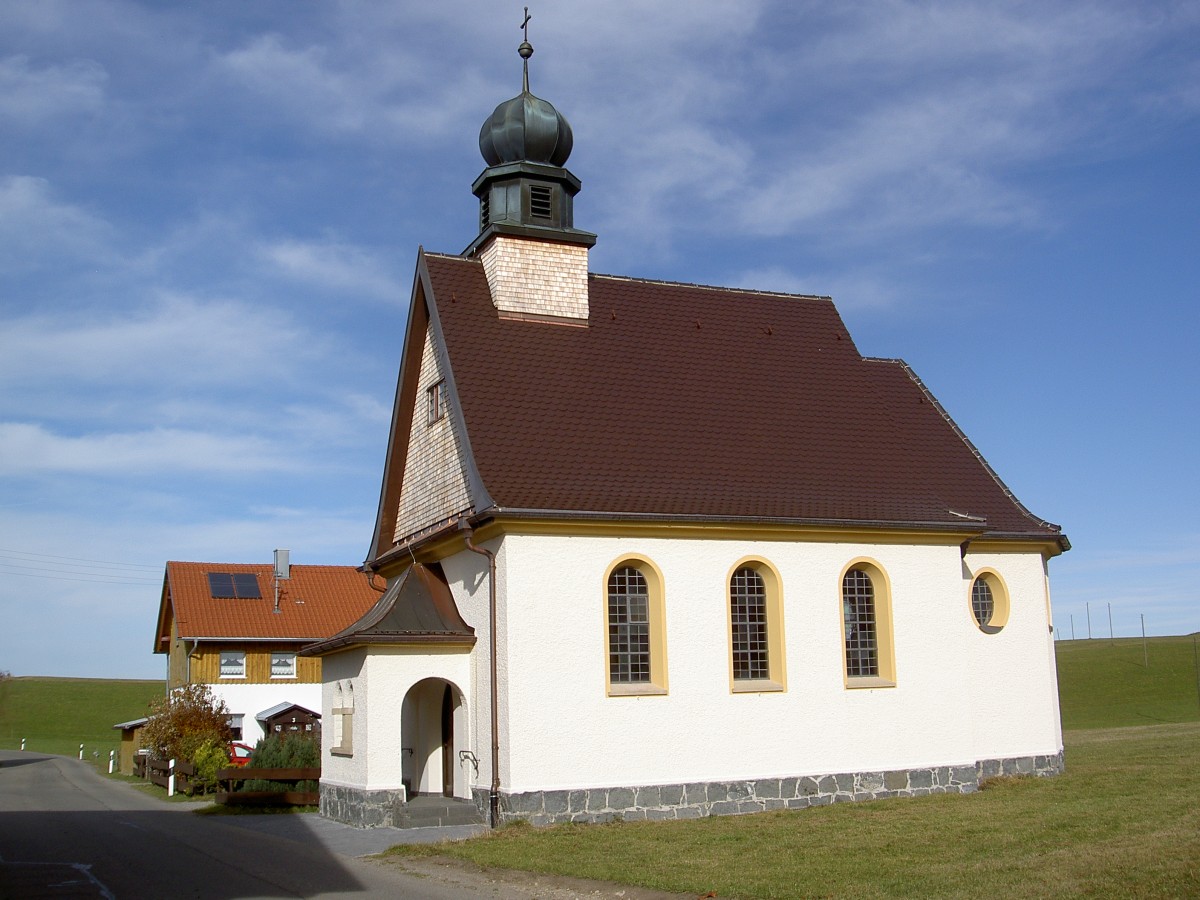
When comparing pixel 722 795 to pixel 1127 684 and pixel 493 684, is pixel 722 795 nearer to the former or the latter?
pixel 493 684

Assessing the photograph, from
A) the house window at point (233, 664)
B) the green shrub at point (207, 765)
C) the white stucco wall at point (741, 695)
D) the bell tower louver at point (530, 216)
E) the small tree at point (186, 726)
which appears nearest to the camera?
the white stucco wall at point (741, 695)

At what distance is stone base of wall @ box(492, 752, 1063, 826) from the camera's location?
16.7 m

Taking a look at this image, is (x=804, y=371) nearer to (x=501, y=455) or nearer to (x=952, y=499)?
(x=952, y=499)

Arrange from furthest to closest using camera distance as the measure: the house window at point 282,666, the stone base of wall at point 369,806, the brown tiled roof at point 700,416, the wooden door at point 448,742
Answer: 1. the house window at point 282,666
2. the wooden door at point 448,742
3. the brown tiled roof at point 700,416
4. the stone base of wall at point 369,806

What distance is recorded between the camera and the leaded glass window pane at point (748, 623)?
736 inches

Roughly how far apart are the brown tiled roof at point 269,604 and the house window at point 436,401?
666 inches

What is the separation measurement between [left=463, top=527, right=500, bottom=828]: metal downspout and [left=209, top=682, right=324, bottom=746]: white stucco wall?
20242mm

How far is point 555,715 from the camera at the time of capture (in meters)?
17.0

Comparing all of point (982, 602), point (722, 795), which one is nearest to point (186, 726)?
point (722, 795)

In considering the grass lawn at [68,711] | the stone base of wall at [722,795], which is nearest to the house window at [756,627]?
the stone base of wall at [722,795]

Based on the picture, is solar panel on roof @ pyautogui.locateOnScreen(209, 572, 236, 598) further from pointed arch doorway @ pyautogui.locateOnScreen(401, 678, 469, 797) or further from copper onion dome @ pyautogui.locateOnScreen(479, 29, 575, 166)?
copper onion dome @ pyautogui.locateOnScreen(479, 29, 575, 166)

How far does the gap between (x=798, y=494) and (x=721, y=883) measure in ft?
29.7

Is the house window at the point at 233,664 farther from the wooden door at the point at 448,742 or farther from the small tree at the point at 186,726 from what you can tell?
the wooden door at the point at 448,742

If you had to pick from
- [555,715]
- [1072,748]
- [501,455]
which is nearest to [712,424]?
[501,455]
